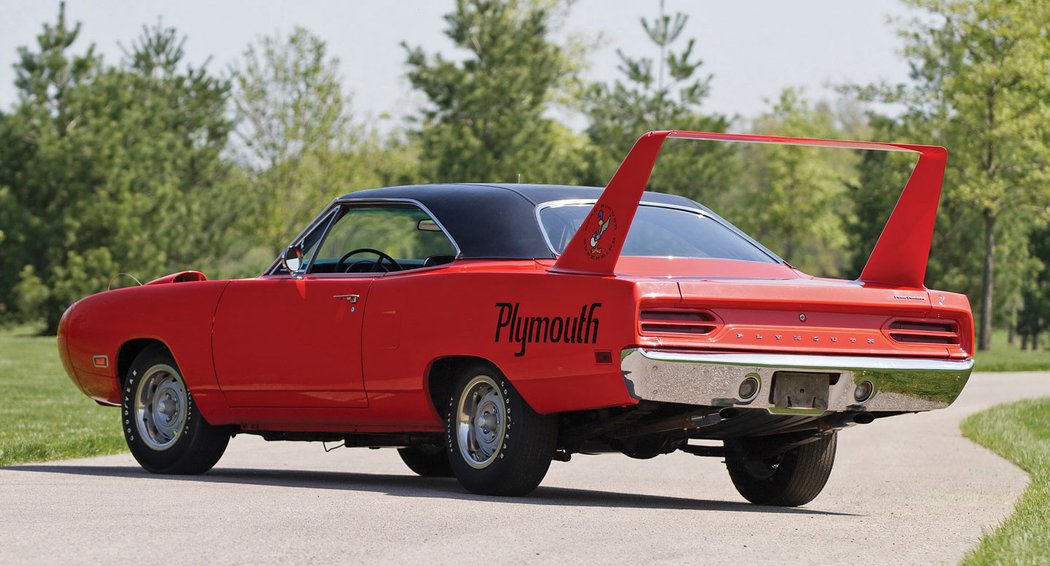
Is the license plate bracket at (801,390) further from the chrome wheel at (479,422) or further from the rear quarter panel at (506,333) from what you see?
the chrome wheel at (479,422)

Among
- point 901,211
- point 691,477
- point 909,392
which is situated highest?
point 901,211

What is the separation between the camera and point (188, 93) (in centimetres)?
5672

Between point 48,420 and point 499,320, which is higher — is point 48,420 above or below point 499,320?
below

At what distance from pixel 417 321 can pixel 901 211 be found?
2.49m

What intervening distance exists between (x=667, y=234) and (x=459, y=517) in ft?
6.74

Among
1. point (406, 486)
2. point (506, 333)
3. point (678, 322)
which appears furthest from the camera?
point (406, 486)

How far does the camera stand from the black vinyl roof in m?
8.45

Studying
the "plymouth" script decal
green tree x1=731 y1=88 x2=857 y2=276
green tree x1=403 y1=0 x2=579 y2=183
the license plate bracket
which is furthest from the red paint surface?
green tree x1=731 y1=88 x2=857 y2=276

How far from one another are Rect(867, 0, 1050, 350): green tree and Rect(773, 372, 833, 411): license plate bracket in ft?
121

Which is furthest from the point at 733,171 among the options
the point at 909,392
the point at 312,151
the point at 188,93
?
the point at 909,392

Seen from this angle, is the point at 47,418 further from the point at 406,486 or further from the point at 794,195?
the point at 794,195

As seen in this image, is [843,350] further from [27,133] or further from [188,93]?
[188,93]

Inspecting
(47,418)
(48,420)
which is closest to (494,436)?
(48,420)

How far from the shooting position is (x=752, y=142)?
23.6 ft
